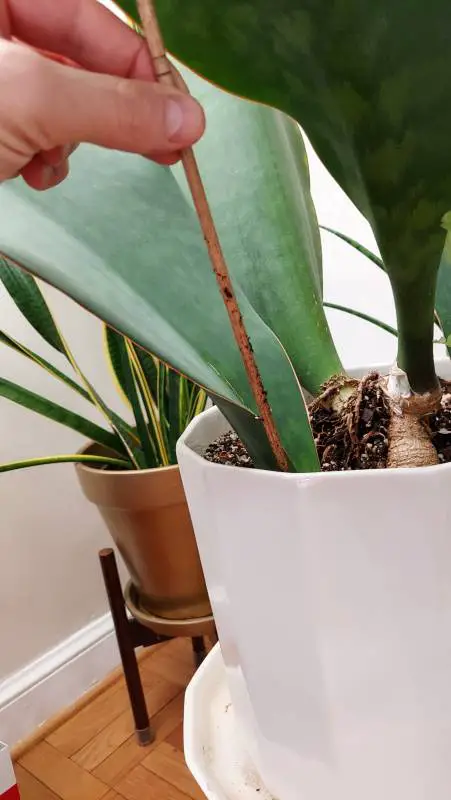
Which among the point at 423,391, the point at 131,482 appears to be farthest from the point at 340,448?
the point at 131,482

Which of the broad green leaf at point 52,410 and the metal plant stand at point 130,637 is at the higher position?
the broad green leaf at point 52,410

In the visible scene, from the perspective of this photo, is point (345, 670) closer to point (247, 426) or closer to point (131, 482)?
point (247, 426)

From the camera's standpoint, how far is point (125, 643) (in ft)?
2.84

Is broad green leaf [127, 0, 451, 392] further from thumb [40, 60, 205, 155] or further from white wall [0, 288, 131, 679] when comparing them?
white wall [0, 288, 131, 679]

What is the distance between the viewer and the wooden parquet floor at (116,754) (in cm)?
87

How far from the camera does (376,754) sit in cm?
24

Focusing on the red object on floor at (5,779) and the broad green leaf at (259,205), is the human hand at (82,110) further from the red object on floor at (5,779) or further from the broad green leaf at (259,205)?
the red object on floor at (5,779)

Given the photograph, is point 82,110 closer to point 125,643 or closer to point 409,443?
point 409,443

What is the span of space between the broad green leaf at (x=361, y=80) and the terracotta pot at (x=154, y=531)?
0.53 metres

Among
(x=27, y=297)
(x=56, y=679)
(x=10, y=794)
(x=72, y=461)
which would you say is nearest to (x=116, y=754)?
(x=56, y=679)

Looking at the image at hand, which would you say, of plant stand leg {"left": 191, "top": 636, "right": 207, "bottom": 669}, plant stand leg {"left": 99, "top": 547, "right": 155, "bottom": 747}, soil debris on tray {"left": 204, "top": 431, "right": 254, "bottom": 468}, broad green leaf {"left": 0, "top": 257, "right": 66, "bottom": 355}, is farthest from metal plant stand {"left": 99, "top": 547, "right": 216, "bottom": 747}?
soil debris on tray {"left": 204, "top": 431, "right": 254, "bottom": 468}

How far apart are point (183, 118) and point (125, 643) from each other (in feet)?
2.63

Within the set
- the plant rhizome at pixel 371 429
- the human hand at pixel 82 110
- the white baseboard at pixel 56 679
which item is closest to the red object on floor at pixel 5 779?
the white baseboard at pixel 56 679

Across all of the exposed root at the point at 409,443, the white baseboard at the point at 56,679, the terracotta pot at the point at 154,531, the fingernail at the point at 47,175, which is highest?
the fingernail at the point at 47,175
